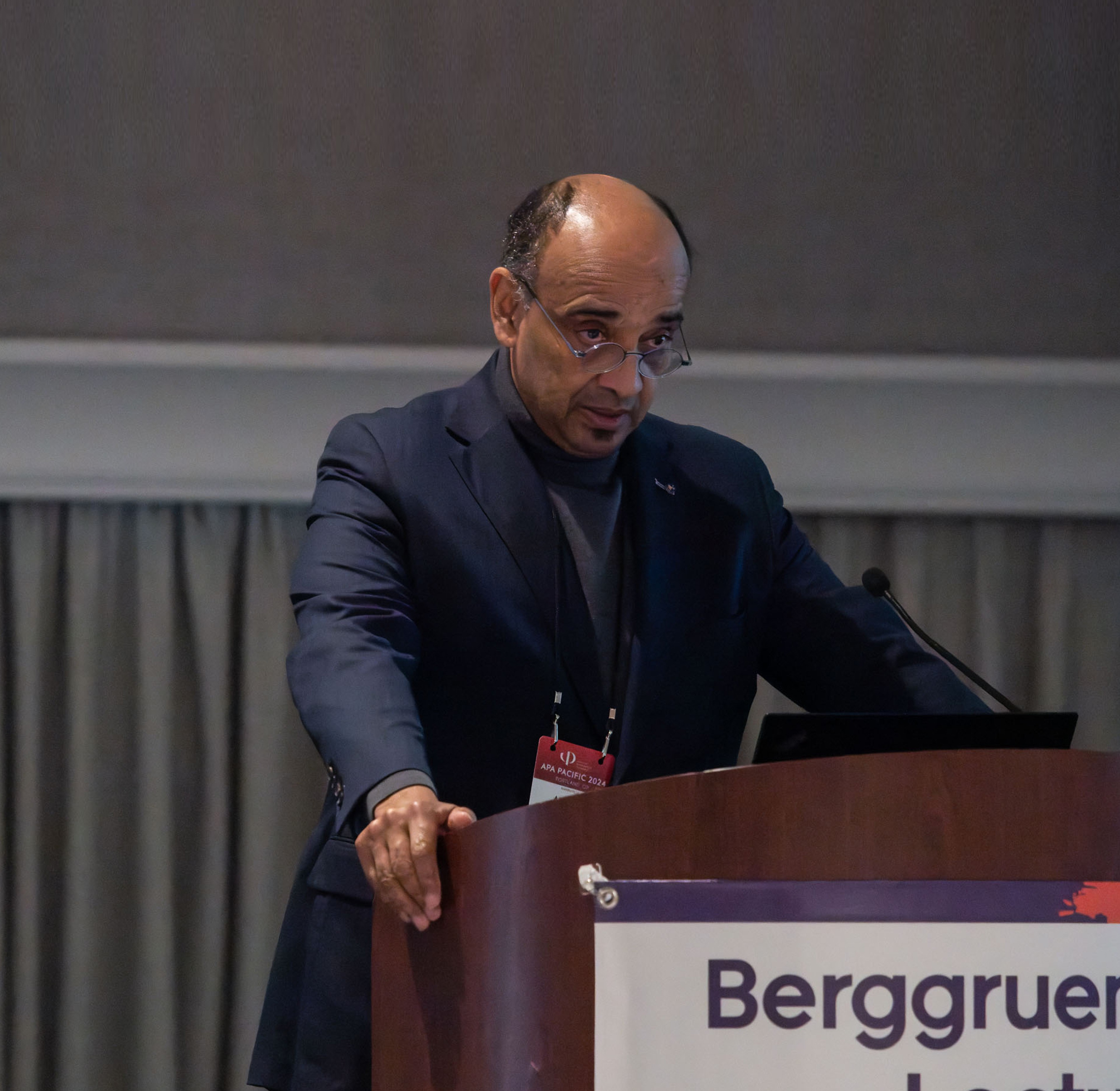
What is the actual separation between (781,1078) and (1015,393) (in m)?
2.08

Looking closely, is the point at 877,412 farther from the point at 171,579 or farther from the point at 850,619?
the point at 171,579

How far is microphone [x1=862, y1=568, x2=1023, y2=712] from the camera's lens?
1349mm

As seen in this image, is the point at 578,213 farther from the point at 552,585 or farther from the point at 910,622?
the point at 910,622

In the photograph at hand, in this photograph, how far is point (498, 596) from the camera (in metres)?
1.46

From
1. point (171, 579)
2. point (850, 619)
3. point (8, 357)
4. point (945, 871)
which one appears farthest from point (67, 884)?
point (945, 871)

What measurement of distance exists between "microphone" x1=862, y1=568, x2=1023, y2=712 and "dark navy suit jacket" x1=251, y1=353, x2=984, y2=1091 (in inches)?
4.1

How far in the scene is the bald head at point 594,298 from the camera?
4.78 ft

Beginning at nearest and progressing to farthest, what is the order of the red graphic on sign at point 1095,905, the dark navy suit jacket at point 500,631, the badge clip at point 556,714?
the red graphic on sign at point 1095,905 → the dark navy suit jacket at point 500,631 → the badge clip at point 556,714

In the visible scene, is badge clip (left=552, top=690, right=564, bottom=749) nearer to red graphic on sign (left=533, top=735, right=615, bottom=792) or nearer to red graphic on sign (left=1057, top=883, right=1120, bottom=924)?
red graphic on sign (left=533, top=735, right=615, bottom=792)

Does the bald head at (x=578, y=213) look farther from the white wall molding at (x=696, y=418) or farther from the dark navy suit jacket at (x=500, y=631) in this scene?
the white wall molding at (x=696, y=418)

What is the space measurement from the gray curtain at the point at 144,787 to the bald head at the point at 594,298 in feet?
3.80

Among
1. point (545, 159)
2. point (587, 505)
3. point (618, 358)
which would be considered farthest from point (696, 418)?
point (618, 358)

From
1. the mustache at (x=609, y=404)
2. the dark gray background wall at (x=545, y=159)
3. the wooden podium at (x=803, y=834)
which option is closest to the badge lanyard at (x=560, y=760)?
the mustache at (x=609, y=404)

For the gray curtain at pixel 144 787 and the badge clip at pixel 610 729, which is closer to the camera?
the badge clip at pixel 610 729
